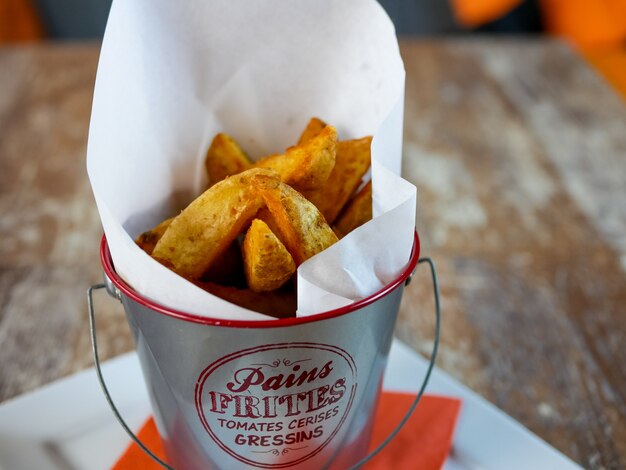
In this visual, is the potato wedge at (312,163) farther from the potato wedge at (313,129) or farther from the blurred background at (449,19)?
the blurred background at (449,19)

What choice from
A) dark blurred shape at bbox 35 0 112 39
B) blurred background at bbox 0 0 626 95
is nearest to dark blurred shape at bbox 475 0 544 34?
blurred background at bbox 0 0 626 95

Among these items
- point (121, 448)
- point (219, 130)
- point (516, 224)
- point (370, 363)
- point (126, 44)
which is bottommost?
point (516, 224)

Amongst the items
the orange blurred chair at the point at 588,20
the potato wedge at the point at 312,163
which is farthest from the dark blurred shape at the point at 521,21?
the potato wedge at the point at 312,163

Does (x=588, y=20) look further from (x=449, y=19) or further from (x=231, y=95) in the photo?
(x=231, y=95)

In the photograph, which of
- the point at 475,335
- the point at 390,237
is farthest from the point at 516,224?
the point at 390,237

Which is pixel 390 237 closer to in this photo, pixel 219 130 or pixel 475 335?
pixel 219 130
